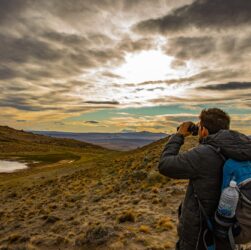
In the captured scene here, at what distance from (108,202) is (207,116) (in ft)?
49.8

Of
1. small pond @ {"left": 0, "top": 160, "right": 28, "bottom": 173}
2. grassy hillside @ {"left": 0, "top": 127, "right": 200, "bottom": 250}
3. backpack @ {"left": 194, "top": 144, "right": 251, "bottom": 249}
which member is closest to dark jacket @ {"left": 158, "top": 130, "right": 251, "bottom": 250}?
backpack @ {"left": 194, "top": 144, "right": 251, "bottom": 249}

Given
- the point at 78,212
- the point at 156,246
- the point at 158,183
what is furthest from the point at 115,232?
the point at 158,183

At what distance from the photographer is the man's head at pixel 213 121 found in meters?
4.48

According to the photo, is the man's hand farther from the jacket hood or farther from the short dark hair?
the jacket hood

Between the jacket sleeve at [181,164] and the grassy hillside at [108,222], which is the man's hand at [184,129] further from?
the grassy hillside at [108,222]

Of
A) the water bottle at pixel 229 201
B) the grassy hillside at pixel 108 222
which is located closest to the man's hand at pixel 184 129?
the water bottle at pixel 229 201

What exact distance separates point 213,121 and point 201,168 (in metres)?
0.71

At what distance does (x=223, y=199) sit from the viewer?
13.6 feet

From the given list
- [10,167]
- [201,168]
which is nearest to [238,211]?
[201,168]

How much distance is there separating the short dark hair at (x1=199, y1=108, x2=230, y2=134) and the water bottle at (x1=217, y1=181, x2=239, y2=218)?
2.78 ft

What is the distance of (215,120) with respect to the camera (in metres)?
4.48

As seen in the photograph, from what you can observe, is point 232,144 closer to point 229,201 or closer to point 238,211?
point 229,201

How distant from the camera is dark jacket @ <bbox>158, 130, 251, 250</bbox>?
420 centimetres

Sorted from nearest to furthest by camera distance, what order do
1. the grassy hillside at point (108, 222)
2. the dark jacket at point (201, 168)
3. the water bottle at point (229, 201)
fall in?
1. the water bottle at point (229, 201)
2. the dark jacket at point (201, 168)
3. the grassy hillside at point (108, 222)
